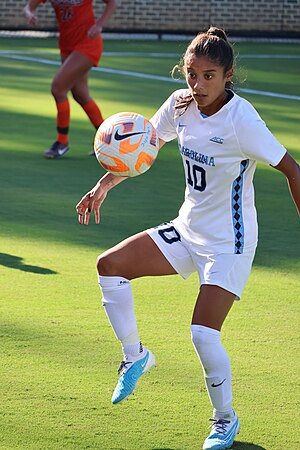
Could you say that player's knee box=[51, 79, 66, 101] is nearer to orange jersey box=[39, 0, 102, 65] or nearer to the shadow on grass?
orange jersey box=[39, 0, 102, 65]

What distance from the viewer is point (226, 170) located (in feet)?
14.8

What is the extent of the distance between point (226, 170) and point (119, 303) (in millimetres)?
742

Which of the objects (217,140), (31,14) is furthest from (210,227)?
(31,14)

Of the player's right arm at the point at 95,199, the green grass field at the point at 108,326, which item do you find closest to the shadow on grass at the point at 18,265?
the green grass field at the point at 108,326

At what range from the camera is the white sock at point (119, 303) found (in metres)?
4.63

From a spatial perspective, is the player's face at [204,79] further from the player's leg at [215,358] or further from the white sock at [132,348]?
the white sock at [132,348]

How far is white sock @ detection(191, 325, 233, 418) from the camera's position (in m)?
4.34

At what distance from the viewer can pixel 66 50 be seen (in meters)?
11.5

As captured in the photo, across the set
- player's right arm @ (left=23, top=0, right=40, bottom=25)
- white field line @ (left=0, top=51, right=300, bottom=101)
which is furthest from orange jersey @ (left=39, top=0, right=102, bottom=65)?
white field line @ (left=0, top=51, right=300, bottom=101)

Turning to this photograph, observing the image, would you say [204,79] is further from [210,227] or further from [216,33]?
[210,227]

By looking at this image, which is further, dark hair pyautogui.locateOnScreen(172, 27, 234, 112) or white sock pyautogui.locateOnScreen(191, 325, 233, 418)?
dark hair pyautogui.locateOnScreen(172, 27, 234, 112)

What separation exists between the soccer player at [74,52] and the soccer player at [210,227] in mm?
6524

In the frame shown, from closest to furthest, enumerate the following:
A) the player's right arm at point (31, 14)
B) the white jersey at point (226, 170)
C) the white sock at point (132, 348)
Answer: the white jersey at point (226, 170)
the white sock at point (132, 348)
the player's right arm at point (31, 14)

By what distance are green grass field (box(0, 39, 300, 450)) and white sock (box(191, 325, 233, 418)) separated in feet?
0.75
